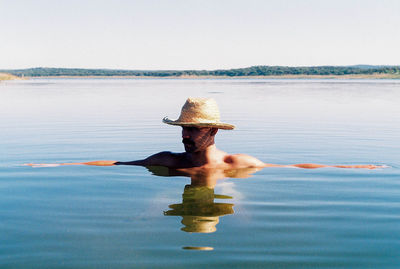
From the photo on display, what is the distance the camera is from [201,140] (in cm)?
700

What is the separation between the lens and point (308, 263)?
14.5 feet

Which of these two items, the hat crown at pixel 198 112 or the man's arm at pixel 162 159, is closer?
the hat crown at pixel 198 112

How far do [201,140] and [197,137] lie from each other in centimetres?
9

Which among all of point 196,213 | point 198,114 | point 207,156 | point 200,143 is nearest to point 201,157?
point 207,156

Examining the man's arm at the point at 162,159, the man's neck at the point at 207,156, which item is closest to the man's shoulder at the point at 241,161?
the man's neck at the point at 207,156

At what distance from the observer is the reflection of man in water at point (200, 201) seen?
5539 mm

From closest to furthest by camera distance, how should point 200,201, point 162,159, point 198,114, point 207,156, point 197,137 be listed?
point 200,201 < point 198,114 < point 197,137 < point 207,156 < point 162,159

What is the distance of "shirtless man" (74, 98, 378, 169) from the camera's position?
22.4ft

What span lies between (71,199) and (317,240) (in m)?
3.48

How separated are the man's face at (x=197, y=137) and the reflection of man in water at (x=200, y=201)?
51cm

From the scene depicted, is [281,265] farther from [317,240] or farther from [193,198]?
[193,198]

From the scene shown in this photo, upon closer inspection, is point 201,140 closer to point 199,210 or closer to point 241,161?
point 241,161

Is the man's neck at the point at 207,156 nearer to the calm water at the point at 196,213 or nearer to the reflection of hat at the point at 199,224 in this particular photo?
the calm water at the point at 196,213

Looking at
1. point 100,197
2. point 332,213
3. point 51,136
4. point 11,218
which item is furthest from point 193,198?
point 51,136
